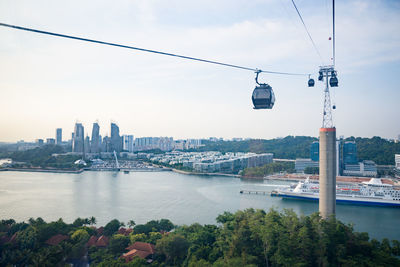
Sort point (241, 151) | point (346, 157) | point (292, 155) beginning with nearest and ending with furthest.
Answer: point (346, 157), point (292, 155), point (241, 151)

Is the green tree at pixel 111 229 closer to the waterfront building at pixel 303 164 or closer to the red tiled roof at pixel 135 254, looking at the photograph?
the red tiled roof at pixel 135 254

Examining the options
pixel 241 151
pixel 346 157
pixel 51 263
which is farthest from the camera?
pixel 241 151

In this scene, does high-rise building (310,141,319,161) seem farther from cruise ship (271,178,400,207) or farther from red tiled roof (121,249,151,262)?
red tiled roof (121,249,151,262)

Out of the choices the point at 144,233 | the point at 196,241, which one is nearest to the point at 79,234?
the point at 144,233

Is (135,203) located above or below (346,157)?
below

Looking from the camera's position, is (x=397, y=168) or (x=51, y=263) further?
(x=397, y=168)

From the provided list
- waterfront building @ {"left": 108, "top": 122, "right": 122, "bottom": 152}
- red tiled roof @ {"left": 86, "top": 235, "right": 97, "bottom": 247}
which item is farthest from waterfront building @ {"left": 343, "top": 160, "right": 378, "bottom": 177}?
waterfront building @ {"left": 108, "top": 122, "right": 122, "bottom": 152}

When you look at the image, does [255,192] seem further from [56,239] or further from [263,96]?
[263,96]

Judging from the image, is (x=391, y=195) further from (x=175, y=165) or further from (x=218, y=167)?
(x=175, y=165)
